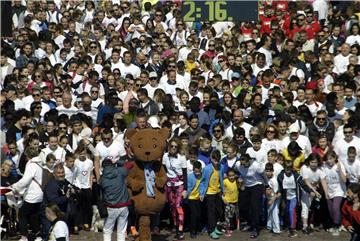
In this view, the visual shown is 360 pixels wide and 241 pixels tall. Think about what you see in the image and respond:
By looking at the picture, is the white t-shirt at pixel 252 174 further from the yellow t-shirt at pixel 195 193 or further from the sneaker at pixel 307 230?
the sneaker at pixel 307 230

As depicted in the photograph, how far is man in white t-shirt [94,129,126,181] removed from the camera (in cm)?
2161

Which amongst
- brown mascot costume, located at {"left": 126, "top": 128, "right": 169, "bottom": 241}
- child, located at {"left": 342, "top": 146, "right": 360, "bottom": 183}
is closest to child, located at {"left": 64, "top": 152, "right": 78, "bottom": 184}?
brown mascot costume, located at {"left": 126, "top": 128, "right": 169, "bottom": 241}

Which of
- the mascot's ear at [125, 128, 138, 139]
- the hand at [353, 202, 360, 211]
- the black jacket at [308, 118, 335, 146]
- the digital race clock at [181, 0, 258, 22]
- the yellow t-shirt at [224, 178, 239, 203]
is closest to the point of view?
the hand at [353, 202, 360, 211]

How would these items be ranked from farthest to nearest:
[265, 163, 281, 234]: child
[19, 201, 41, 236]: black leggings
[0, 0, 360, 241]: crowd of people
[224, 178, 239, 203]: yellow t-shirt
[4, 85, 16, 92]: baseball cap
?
[4, 85, 16, 92]: baseball cap, [224, 178, 239, 203]: yellow t-shirt, [265, 163, 281, 234]: child, [0, 0, 360, 241]: crowd of people, [19, 201, 41, 236]: black leggings

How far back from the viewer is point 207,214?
21.8 meters

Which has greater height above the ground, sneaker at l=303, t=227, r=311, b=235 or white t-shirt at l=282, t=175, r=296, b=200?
white t-shirt at l=282, t=175, r=296, b=200

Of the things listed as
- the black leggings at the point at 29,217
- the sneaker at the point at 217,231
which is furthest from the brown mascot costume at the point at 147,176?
the black leggings at the point at 29,217

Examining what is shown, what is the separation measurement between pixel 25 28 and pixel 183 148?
7687 millimetres

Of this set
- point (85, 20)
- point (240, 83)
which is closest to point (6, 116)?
point (240, 83)

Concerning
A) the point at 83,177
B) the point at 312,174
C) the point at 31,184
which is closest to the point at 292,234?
the point at 312,174

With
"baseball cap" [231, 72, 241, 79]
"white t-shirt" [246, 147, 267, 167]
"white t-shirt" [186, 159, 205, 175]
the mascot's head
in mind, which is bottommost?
"white t-shirt" [186, 159, 205, 175]

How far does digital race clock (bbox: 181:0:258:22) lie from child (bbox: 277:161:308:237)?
5.16 metres

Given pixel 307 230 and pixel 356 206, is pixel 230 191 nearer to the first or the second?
pixel 307 230

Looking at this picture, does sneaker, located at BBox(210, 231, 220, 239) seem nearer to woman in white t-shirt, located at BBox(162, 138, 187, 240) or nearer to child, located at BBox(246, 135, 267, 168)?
woman in white t-shirt, located at BBox(162, 138, 187, 240)
